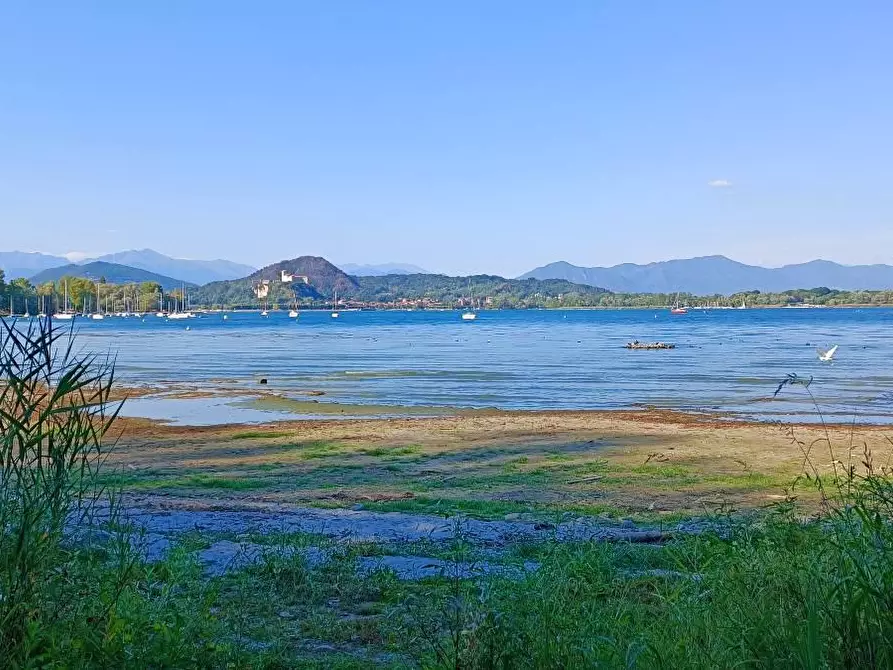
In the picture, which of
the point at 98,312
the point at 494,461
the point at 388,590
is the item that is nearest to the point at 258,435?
the point at 494,461

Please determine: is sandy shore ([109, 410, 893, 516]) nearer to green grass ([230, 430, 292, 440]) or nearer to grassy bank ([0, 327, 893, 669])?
green grass ([230, 430, 292, 440])

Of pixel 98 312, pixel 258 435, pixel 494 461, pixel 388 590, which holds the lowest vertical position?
pixel 258 435

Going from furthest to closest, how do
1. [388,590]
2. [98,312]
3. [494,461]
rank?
1. [98,312]
2. [494,461]
3. [388,590]

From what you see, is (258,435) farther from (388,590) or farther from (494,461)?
(388,590)

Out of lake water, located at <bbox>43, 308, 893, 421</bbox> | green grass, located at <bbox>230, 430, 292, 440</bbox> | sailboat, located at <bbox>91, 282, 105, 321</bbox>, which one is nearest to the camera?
green grass, located at <bbox>230, 430, 292, 440</bbox>

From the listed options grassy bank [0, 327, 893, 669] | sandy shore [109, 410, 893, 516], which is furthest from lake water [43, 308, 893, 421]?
grassy bank [0, 327, 893, 669]

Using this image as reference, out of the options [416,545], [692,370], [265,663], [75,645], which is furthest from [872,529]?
[692,370]

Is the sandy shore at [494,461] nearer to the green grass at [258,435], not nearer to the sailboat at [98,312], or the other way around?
the green grass at [258,435]

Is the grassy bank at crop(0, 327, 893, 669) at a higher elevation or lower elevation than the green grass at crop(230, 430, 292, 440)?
higher

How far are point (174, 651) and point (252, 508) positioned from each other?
725cm

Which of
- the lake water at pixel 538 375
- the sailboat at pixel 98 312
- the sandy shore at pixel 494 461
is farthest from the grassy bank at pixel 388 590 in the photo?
the sailboat at pixel 98 312

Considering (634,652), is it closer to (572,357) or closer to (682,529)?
(682,529)

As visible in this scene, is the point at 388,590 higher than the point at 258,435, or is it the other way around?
the point at 388,590

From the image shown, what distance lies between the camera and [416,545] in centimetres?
931
